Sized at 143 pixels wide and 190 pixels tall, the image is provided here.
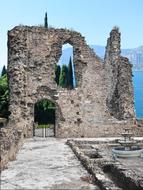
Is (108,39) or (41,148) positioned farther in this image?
(108,39)

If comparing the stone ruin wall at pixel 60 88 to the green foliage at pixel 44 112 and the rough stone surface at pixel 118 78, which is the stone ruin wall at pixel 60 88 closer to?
the rough stone surface at pixel 118 78

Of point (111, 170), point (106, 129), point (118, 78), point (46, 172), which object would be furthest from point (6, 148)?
point (118, 78)

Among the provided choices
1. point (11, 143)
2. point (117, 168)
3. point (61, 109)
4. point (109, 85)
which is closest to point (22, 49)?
point (61, 109)

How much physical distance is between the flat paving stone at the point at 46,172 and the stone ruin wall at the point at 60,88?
548 centimetres

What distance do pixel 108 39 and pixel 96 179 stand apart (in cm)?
1796

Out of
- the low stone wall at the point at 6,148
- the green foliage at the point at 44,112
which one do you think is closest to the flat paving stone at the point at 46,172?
the low stone wall at the point at 6,148

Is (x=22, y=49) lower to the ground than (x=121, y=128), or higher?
higher

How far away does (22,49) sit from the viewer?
1021 inches

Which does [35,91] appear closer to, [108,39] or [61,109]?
[61,109]

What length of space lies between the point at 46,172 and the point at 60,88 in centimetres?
1235

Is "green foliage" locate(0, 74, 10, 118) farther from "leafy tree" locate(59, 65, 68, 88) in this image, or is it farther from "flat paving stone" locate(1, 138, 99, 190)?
"flat paving stone" locate(1, 138, 99, 190)

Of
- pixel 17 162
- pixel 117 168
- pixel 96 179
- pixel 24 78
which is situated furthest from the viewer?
pixel 24 78

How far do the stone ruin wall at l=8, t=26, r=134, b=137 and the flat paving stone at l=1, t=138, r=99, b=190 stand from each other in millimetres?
5480

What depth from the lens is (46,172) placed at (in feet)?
47.4
